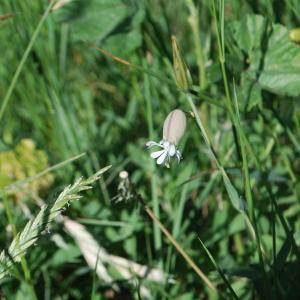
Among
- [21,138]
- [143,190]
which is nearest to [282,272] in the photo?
[143,190]

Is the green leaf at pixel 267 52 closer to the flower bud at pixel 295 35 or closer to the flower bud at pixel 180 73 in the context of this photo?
the flower bud at pixel 295 35

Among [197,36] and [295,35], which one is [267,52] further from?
[197,36]

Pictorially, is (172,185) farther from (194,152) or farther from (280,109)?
(280,109)

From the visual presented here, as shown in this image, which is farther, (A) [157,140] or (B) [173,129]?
(A) [157,140]

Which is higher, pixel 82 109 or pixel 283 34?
pixel 283 34

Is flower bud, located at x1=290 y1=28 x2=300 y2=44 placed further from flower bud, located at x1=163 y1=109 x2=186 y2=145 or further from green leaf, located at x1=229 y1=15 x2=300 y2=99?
flower bud, located at x1=163 y1=109 x2=186 y2=145

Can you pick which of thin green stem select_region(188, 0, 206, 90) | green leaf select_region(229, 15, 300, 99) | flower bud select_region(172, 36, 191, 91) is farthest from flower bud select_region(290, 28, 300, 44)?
flower bud select_region(172, 36, 191, 91)

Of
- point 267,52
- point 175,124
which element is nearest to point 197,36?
point 267,52

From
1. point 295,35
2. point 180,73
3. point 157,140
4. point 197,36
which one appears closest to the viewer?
point 180,73
